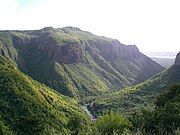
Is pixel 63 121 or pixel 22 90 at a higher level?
pixel 22 90

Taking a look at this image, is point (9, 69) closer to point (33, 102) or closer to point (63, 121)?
→ point (33, 102)

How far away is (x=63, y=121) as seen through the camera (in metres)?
174

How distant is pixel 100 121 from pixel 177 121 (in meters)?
20.4

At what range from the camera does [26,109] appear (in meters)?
159

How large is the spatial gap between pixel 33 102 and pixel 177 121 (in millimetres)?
113119

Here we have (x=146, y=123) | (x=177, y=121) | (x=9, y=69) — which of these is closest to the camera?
(x=177, y=121)

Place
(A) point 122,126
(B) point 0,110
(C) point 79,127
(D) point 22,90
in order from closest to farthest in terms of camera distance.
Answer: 1. (A) point 122,126
2. (C) point 79,127
3. (B) point 0,110
4. (D) point 22,90

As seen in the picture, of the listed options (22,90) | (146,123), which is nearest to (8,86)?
(22,90)

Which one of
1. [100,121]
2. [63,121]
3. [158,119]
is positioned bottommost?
[63,121]

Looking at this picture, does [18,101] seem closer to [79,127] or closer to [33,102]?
[33,102]

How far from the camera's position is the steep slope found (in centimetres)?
13850

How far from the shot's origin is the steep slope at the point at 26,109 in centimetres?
13850

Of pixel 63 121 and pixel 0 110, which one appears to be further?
pixel 63 121

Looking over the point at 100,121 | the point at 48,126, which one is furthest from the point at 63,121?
the point at 100,121
